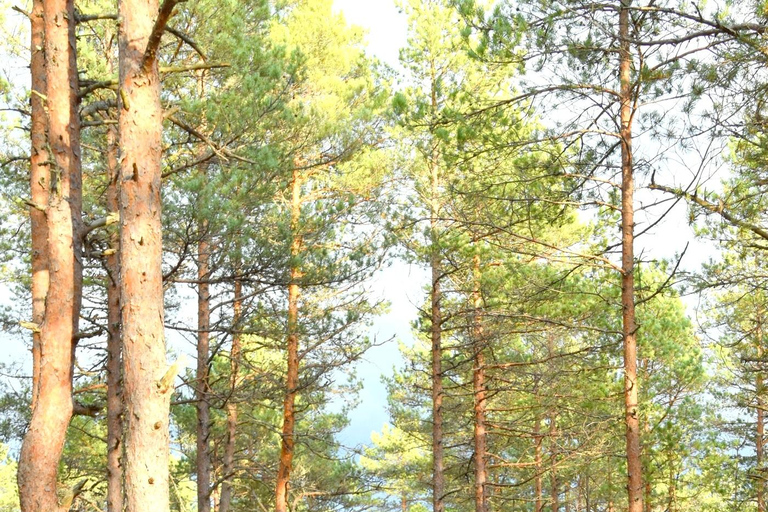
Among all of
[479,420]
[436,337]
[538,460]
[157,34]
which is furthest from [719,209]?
[538,460]

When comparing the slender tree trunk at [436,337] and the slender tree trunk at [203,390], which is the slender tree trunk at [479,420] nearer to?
the slender tree trunk at [436,337]

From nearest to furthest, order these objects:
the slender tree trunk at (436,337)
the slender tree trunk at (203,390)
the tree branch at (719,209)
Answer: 1. the tree branch at (719,209)
2. the slender tree trunk at (203,390)
3. the slender tree trunk at (436,337)

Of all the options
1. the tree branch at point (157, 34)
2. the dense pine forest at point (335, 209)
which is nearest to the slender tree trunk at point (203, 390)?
the dense pine forest at point (335, 209)

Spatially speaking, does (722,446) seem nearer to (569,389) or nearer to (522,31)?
(569,389)

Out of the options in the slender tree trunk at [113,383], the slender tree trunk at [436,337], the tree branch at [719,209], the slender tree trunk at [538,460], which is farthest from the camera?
the slender tree trunk at [436,337]

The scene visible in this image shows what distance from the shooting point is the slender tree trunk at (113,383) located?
7809mm

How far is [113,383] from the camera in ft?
26.5

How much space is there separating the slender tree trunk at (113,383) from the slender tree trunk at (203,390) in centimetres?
160

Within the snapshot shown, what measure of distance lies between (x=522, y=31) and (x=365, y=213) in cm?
559

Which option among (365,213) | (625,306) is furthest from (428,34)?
(625,306)

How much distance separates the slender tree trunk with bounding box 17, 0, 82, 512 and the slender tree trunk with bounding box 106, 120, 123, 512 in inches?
45.1

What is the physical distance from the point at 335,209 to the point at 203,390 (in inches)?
130

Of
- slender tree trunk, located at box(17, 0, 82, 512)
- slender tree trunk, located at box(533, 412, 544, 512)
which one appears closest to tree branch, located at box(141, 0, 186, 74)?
slender tree trunk, located at box(17, 0, 82, 512)

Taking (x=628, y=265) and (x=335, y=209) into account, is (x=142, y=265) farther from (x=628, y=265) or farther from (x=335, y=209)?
(x=335, y=209)
